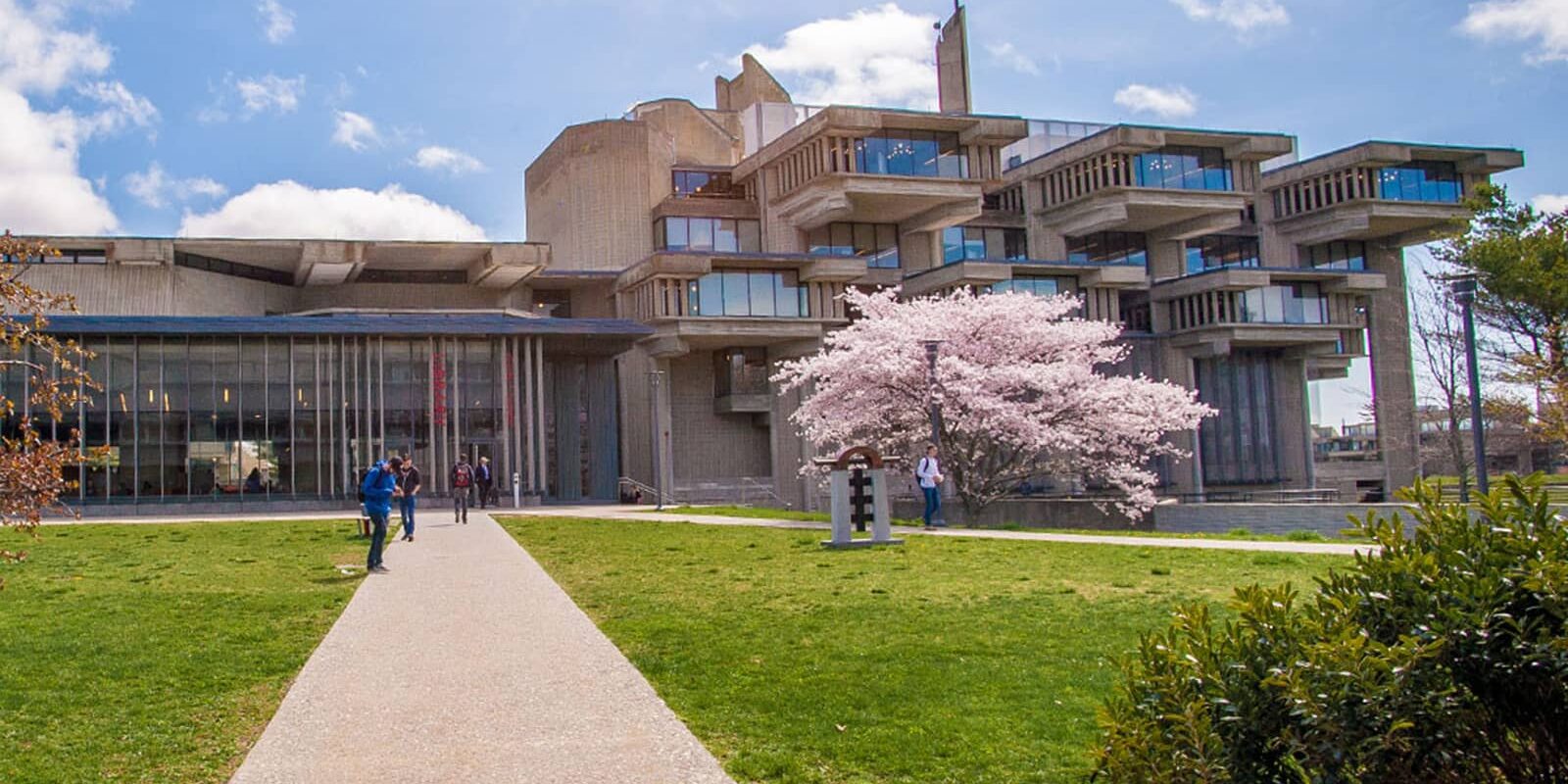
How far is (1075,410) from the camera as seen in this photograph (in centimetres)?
3819

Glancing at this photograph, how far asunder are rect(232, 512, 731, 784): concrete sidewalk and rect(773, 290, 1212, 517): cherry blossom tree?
78.7 ft

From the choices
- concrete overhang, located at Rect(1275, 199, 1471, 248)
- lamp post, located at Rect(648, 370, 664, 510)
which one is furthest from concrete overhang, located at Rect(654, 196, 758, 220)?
concrete overhang, located at Rect(1275, 199, 1471, 248)

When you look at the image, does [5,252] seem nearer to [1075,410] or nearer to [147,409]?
[1075,410]

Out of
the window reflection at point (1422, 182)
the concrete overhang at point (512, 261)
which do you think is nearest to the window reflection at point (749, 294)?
the concrete overhang at point (512, 261)

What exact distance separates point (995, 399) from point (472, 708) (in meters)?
29.0

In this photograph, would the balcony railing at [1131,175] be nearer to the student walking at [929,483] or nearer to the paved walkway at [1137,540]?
the student walking at [929,483]

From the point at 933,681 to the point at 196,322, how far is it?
42.9 m

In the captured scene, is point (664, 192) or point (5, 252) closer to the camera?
point (5, 252)

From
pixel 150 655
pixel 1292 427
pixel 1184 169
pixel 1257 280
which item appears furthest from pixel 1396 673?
pixel 1292 427

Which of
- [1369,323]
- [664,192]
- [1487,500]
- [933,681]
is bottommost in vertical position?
[933,681]

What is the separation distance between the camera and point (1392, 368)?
61.9m

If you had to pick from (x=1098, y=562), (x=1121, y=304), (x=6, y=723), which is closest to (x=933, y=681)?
(x=6, y=723)

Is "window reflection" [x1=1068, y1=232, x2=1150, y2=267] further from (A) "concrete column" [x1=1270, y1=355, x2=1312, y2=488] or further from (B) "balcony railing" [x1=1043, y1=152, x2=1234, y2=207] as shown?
(A) "concrete column" [x1=1270, y1=355, x2=1312, y2=488]

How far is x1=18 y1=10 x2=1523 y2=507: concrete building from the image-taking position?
50.4 meters
